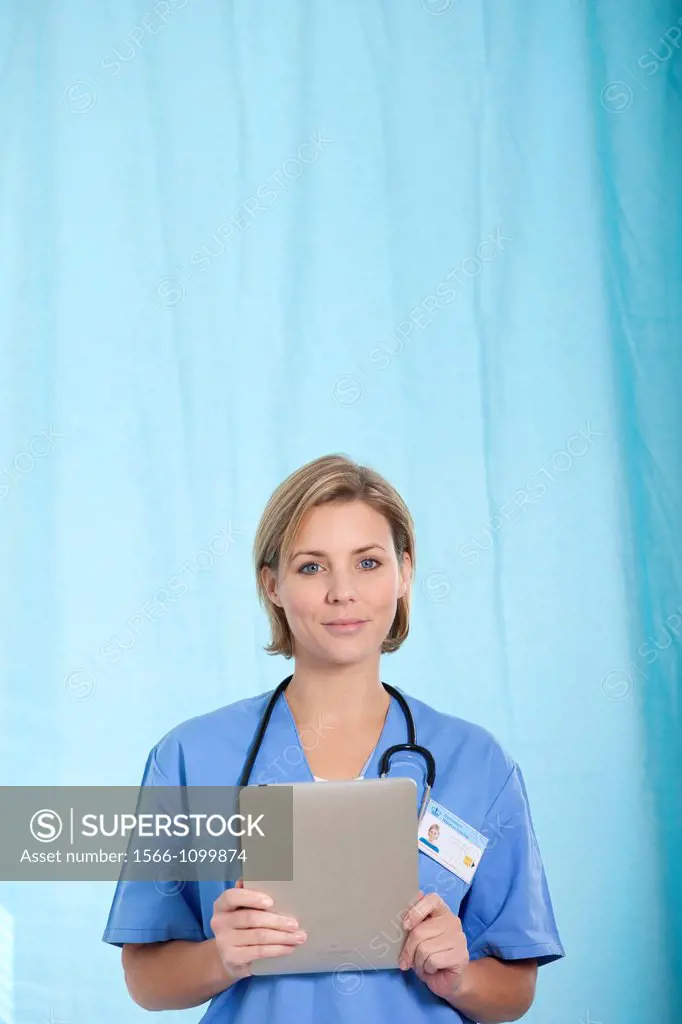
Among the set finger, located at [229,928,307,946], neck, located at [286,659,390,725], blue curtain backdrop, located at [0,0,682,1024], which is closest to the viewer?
finger, located at [229,928,307,946]

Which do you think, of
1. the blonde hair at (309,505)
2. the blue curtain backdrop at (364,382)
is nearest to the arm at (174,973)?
the blonde hair at (309,505)

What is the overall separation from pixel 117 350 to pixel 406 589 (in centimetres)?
81

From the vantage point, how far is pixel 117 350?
200 centimetres

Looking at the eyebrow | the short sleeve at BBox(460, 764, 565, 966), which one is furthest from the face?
the short sleeve at BBox(460, 764, 565, 966)

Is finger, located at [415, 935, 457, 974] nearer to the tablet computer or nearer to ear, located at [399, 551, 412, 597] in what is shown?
the tablet computer

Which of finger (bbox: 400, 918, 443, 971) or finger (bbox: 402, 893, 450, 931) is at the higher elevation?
finger (bbox: 402, 893, 450, 931)

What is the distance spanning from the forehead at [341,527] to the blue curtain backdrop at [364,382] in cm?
60

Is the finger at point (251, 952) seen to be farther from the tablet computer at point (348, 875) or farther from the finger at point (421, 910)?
the finger at point (421, 910)

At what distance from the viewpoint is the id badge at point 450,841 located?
1.31 metres

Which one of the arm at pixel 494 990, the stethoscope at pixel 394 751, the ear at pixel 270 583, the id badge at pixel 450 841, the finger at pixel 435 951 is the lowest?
the arm at pixel 494 990

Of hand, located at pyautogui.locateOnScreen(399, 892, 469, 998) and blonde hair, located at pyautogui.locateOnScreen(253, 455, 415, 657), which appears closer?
hand, located at pyautogui.locateOnScreen(399, 892, 469, 998)

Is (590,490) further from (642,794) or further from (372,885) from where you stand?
(372,885)

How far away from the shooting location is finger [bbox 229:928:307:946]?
46.7 inches

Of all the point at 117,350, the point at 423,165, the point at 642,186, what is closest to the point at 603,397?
the point at 642,186
